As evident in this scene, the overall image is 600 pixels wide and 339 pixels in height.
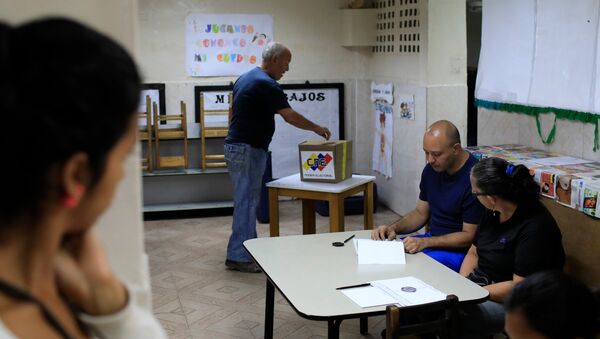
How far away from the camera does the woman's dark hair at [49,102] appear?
58 centimetres

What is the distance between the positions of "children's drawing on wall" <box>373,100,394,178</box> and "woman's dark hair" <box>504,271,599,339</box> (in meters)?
5.03

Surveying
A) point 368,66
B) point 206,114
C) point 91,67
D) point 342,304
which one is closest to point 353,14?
point 368,66

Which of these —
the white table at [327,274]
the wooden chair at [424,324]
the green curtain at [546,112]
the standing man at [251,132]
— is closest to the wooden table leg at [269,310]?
the white table at [327,274]

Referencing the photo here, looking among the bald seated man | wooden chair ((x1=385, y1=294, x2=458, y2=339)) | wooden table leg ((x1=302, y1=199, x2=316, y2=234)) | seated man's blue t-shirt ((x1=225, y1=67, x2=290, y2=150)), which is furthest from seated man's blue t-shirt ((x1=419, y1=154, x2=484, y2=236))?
seated man's blue t-shirt ((x1=225, y1=67, x2=290, y2=150))

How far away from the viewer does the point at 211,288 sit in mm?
5023

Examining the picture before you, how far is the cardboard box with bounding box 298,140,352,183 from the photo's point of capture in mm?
4973

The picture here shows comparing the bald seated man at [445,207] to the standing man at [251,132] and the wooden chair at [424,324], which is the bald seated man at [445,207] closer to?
the wooden chair at [424,324]

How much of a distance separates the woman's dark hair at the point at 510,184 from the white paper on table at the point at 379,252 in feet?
1.57

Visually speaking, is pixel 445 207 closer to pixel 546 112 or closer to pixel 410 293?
pixel 410 293

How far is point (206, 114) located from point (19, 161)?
261 inches

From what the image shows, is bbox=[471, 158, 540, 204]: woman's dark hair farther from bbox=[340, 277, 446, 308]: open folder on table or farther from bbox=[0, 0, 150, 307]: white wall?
bbox=[0, 0, 150, 307]: white wall

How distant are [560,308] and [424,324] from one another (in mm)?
925

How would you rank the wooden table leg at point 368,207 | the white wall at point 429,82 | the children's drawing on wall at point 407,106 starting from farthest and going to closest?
the children's drawing on wall at point 407,106, the white wall at point 429,82, the wooden table leg at point 368,207

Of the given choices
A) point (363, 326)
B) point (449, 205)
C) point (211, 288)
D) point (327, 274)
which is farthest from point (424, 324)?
point (211, 288)
